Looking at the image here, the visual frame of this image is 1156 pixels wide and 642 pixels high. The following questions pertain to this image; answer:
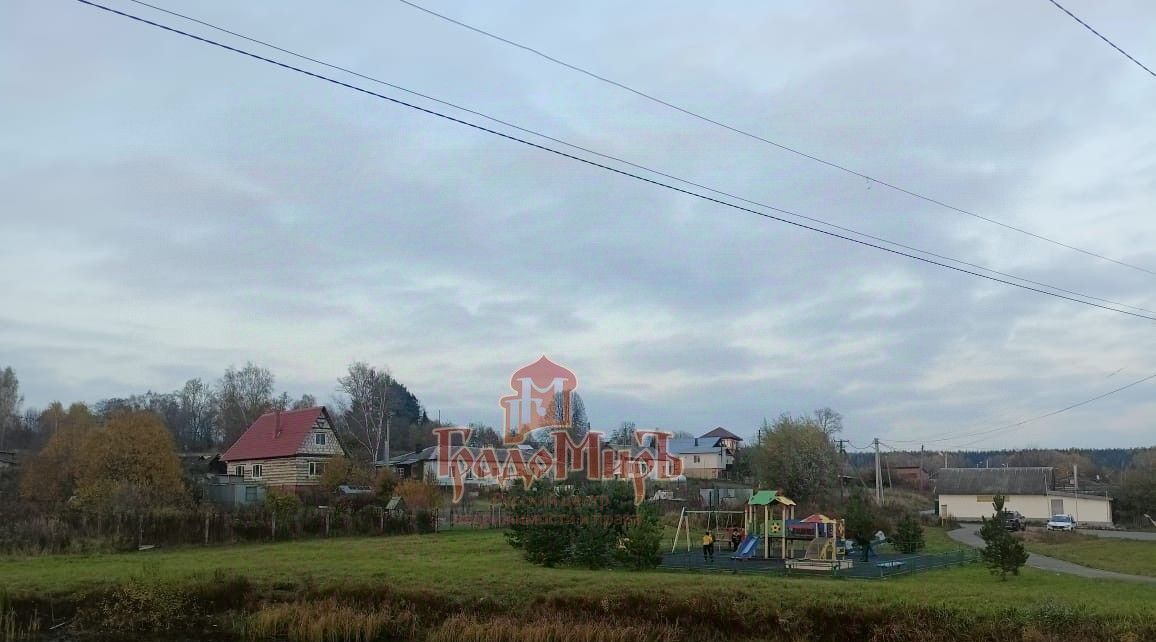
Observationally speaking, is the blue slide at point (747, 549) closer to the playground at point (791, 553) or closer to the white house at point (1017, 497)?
the playground at point (791, 553)

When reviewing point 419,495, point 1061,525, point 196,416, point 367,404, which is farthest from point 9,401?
point 1061,525

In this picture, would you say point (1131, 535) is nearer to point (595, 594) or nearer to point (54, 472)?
point (595, 594)

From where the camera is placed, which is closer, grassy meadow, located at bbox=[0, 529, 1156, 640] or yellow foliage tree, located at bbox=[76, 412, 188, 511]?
grassy meadow, located at bbox=[0, 529, 1156, 640]

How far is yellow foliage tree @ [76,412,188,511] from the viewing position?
3484cm

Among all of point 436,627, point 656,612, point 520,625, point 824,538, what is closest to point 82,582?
point 436,627

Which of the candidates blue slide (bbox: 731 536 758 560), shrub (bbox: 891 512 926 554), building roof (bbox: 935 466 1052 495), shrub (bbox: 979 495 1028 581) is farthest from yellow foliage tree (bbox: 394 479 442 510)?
building roof (bbox: 935 466 1052 495)

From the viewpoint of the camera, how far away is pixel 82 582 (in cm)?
2150

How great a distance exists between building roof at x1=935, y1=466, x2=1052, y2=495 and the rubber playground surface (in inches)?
1854

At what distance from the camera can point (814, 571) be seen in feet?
82.0

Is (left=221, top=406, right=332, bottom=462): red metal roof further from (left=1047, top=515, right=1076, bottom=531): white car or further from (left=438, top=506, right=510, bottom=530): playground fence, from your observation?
(left=1047, top=515, right=1076, bottom=531): white car

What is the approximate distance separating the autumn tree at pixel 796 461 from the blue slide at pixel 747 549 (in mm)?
23404

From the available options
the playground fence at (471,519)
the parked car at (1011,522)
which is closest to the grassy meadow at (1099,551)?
the parked car at (1011,522)

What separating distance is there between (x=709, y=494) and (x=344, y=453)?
805 inches

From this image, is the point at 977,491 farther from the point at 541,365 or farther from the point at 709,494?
the point at 541,365
